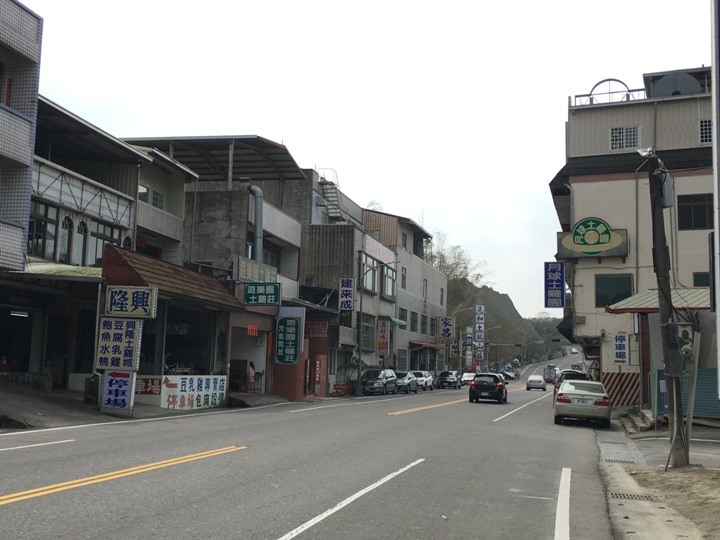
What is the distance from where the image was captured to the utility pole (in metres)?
13.1

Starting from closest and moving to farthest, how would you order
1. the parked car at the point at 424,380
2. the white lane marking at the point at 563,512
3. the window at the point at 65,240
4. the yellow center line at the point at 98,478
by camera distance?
the white lane marking at the point at 563,512, the yellow center line at the point at 98,478, the window at the point at 65,240, the parked car at the point at 424,380

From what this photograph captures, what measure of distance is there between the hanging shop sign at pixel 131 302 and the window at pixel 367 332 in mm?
27427

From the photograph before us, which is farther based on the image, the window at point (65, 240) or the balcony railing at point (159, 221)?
the balcony railing at point (159, 221)

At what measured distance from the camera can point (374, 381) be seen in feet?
148

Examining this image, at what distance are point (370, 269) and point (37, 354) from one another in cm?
2629

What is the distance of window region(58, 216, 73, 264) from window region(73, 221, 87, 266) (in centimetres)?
42

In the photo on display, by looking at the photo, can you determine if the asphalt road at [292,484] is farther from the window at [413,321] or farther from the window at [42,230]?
the window at [413,321]

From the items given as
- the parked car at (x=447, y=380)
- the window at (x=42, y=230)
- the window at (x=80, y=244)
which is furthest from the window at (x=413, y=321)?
the window at (x=42, y=230)

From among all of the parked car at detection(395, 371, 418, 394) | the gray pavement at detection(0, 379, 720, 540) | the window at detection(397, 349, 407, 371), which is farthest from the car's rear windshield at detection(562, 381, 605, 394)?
the window at detection(397, 349, 407, 371)

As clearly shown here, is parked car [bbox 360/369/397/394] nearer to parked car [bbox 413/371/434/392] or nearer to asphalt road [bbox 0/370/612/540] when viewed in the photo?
parked car [bbox 413/371/434/392]

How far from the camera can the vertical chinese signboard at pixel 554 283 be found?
3862 centimetres

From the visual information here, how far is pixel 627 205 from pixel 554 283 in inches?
210

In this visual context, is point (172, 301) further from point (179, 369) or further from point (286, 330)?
point (286, 330)

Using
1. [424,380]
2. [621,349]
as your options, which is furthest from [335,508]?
[424,380]
